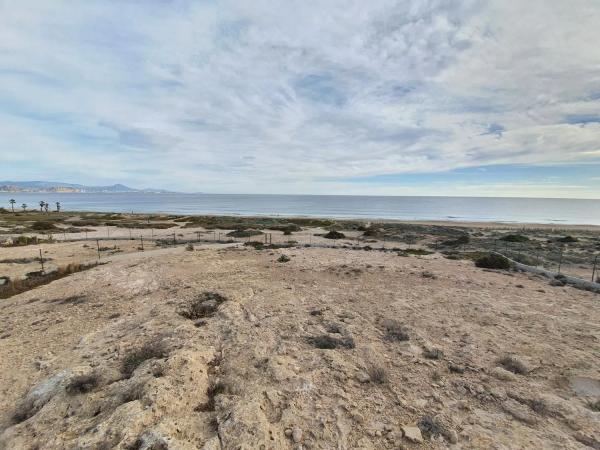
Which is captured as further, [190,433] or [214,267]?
[214,267]

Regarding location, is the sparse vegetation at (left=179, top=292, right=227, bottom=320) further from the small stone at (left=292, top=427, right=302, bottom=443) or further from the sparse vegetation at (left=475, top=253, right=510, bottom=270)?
Result: the sparse vegetation at (left=475, top=253, right=510, bottom=270)

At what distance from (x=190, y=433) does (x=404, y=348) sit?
5526 millimetres

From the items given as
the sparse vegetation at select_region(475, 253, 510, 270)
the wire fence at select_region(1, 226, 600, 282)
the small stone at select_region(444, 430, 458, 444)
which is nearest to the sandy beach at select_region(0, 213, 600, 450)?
the small stone at select_region(444, 430, 458, 444)

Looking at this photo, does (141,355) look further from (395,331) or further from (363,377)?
(395,331)

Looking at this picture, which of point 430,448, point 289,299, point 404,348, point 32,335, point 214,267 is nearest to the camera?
point 430,448

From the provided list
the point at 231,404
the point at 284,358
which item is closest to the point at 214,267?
the point at 284,358

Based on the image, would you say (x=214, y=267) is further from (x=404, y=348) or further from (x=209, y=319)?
(x=404, y=348)

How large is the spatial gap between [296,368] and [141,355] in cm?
383

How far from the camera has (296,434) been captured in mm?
5102

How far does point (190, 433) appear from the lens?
5102 mm

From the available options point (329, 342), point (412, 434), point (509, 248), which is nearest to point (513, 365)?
point (412, 434)

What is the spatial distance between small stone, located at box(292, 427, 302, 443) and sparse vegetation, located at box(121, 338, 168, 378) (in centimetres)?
386

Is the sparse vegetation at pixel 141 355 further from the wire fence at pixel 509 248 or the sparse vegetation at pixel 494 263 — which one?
the sparse vegetation at pixel 494 263

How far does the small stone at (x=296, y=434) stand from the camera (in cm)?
503
